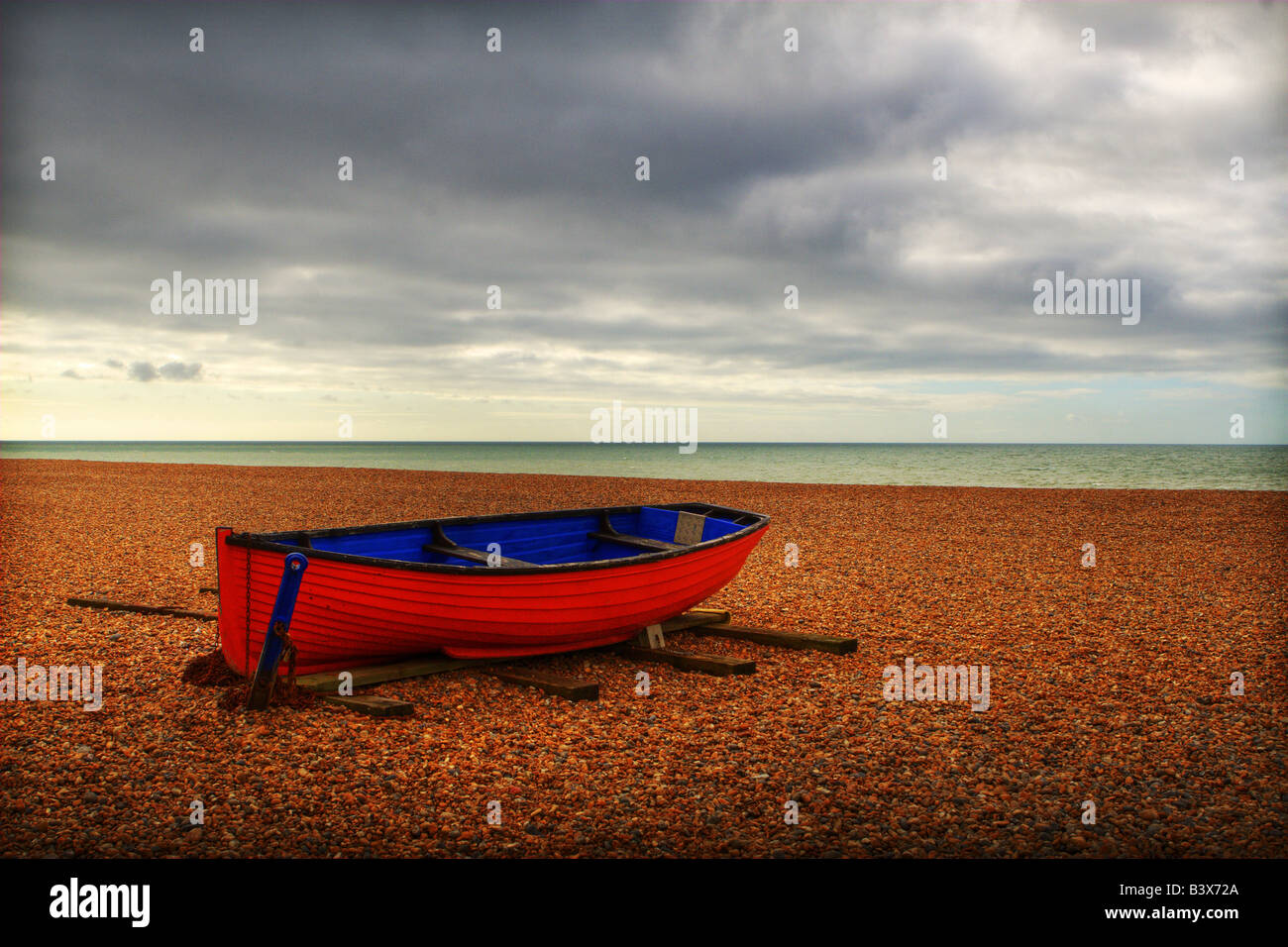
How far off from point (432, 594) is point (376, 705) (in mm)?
908

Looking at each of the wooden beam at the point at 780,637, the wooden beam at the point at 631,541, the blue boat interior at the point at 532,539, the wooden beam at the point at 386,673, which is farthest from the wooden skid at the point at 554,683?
the wooden beam at the point at 631,541

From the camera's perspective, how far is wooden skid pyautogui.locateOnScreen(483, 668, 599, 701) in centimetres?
664

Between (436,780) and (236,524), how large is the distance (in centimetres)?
1590

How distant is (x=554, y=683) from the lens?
6.76 metres

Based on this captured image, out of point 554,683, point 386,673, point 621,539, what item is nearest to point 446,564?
point 386,673

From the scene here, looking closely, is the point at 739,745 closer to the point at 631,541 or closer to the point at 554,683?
the point at 554,683

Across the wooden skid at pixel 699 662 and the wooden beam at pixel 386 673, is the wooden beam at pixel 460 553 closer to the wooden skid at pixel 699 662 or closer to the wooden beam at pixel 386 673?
the wooden beam at pixel 386 673

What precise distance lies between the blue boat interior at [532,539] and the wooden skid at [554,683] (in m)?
1.17

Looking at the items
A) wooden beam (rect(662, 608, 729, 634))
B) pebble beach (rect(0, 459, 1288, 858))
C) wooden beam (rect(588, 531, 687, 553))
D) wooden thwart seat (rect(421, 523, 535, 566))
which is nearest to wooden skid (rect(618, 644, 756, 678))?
pebble beach (rect(0, 459, 1288, 858))

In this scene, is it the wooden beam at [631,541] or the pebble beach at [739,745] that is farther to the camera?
the wooden beam at [631,541]

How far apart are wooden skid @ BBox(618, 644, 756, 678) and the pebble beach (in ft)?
0.43

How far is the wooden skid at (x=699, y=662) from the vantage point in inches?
293

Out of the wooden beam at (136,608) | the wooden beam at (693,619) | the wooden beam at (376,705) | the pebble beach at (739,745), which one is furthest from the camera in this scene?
the wooden beam at (136,608)
